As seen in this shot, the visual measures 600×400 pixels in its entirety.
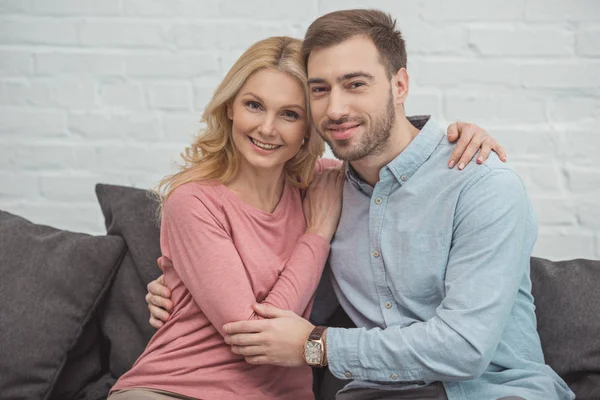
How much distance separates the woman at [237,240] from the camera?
1656 millimetres

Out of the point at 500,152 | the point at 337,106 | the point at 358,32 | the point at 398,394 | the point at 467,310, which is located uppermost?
the point at 358,32

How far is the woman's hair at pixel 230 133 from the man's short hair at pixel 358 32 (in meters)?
0.06

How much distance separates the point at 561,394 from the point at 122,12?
170cm

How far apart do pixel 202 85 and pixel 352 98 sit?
2.89 feet

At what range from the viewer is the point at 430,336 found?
1.53m

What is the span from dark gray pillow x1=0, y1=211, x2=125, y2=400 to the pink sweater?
0.32m

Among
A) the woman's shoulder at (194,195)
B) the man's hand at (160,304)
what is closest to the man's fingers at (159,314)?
the man's hand at (160,304)

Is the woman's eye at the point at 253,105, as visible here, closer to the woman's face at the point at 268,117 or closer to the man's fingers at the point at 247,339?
the woman's face at the point at 268,117

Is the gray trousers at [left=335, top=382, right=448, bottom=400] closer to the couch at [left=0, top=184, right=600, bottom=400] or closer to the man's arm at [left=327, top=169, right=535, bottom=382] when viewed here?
the man's arm at [left=327, top=169, right=535, bottom=382]

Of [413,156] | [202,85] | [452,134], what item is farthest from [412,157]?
[202,85]

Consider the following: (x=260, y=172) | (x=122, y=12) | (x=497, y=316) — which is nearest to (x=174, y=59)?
(x=122, y=12)

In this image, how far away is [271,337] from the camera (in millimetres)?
1602

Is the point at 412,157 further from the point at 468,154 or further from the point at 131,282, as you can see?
the point at 131,282

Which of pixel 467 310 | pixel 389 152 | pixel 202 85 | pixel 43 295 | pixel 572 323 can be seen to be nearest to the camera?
pixel 467 310
